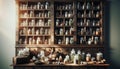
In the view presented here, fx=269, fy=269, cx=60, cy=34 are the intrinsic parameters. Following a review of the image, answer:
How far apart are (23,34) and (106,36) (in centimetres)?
258

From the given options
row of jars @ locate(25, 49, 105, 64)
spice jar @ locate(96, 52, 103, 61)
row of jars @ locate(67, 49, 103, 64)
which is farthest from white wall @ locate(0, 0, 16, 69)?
spice jar @ locate(96, 52, 103, 61)

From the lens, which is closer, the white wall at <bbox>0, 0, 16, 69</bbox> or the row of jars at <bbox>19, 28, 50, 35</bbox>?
the row of jars at <bbox>19, 28, 50, 35</bbox>

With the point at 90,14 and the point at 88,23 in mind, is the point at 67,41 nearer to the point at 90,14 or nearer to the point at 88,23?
the point at 88,23

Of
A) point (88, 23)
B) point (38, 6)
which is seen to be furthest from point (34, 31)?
point (88, 23)

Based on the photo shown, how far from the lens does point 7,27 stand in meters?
8.51

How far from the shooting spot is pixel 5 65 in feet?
28.0

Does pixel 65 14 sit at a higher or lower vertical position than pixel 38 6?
lower

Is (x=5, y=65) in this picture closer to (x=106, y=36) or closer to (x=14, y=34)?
(x=14, y=34)

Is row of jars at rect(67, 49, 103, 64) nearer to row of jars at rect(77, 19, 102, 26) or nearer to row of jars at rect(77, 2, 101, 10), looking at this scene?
row of jars at rect(77, 19, 102, 26)

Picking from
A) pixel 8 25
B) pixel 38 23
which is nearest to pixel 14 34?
pixel 8 25

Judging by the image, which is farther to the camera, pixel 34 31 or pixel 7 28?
pixel 7 28

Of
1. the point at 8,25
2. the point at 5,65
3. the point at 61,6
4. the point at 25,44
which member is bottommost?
the point at 5,65

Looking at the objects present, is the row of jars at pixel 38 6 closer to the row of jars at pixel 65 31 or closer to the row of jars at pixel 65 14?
the row of jars at pixel 65 14

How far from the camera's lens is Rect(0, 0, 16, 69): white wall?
27.9 ft
